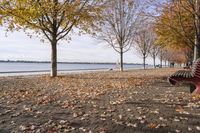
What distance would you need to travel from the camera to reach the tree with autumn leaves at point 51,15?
1831 cm

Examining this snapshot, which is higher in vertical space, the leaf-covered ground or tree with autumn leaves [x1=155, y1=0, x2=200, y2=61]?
tree with autumn leaves [x1=155, y1=0, x2=200, y2=61]

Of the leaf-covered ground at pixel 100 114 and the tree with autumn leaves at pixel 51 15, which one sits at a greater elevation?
the tree with autumn leaves at pixel 51 15

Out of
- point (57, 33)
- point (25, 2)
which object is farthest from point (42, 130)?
point (57, 33)

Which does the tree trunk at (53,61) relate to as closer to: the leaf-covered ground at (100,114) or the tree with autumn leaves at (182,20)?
the tree with autumn leaves at (182,20)

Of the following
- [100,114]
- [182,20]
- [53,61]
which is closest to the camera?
[100,114]

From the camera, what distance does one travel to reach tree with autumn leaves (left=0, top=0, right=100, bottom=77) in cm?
1831

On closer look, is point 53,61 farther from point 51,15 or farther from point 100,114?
point 100,114

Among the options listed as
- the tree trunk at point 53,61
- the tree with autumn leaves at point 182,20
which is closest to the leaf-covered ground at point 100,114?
the tree with autumn leaves at point 182,20

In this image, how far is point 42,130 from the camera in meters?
6.17

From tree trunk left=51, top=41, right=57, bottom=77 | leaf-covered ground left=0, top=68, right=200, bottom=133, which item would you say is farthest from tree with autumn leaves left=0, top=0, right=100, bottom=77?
leaf-covered ground left=0, top=68, right=200, bottom=133

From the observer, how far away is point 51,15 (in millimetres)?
19500

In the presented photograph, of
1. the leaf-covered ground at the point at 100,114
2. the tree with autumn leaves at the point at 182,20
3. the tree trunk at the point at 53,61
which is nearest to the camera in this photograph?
the leaf-covered ground at the point at 100,114

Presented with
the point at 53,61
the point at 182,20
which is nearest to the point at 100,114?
the point at 182,20

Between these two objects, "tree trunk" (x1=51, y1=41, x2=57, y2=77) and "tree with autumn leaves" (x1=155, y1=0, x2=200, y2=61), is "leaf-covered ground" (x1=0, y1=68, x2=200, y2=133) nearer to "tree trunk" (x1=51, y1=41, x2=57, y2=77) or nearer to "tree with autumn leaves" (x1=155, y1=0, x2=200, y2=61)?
"tree with autumn leaves" (x1=155, y1=0, x2=200, y2=61)
